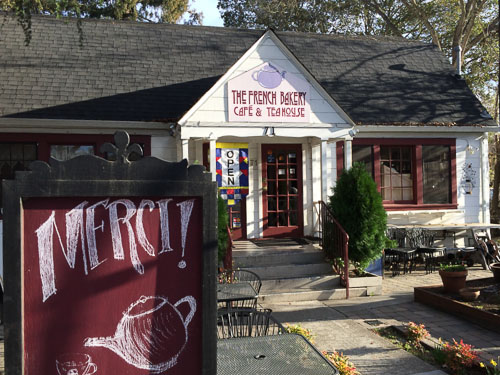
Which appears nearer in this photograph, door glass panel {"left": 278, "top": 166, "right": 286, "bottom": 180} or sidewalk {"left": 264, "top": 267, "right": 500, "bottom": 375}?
sidewalk {"left": 264, "top": 267, "right": 500, "bottom": 375}

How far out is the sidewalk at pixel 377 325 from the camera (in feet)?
16.9

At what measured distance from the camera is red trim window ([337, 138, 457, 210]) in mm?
11852

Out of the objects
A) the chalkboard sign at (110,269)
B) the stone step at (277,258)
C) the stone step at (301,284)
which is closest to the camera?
the chalkboard sign at (110,269)

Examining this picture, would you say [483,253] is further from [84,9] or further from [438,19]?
[84,9]

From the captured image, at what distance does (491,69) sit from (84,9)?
19.5 metres

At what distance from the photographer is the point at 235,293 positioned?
5586mm

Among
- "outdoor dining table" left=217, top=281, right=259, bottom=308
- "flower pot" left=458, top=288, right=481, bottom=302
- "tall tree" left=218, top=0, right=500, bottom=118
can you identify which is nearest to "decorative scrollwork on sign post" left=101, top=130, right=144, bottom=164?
"outdoor dining table" left=217, top=281, right=259, bottom=308

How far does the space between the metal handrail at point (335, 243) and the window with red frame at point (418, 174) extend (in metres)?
3.23

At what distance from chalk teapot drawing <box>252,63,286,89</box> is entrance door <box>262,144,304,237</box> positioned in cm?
192

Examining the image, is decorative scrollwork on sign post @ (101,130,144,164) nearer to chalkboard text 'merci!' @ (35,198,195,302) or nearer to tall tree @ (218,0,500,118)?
chalkboard text 'merci!' @ (35,198,195,302)

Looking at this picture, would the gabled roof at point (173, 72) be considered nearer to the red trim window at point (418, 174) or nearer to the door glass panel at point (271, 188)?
the red trim window at point (418, 174)


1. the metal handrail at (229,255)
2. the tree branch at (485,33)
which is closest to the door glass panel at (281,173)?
the metal handrail at (229,255)

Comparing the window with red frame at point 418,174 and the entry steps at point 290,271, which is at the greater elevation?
the window with red frame at point 418,174

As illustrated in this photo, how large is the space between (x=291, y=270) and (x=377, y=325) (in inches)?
92.7
